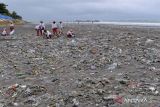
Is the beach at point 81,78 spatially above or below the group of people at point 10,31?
above

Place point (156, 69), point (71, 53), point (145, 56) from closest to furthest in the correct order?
point (156, 69) < point (145, 56) < point (71, 53)

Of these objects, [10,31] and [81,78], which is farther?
[10,31]

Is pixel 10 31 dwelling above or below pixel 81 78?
below

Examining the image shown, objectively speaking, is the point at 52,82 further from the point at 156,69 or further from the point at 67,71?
the point at 156,69

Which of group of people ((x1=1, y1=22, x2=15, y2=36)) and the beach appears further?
group of people ((x1=1, y1=22, x2=15, y2=36))

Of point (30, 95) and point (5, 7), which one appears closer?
point (30, 95)

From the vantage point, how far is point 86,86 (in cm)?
1391

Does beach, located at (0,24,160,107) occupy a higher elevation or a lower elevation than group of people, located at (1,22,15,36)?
higher

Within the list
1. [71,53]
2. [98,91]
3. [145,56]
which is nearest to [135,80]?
[98,91]

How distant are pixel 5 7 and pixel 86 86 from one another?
9058 centimetres

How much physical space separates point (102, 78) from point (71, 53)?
8.04 meters

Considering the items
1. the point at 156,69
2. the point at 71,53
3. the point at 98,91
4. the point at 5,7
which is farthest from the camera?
the point at 5,7

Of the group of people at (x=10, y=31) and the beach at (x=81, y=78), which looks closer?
the beach at (x=81, y=78)

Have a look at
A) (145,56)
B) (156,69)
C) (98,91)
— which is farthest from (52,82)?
(145,56)
